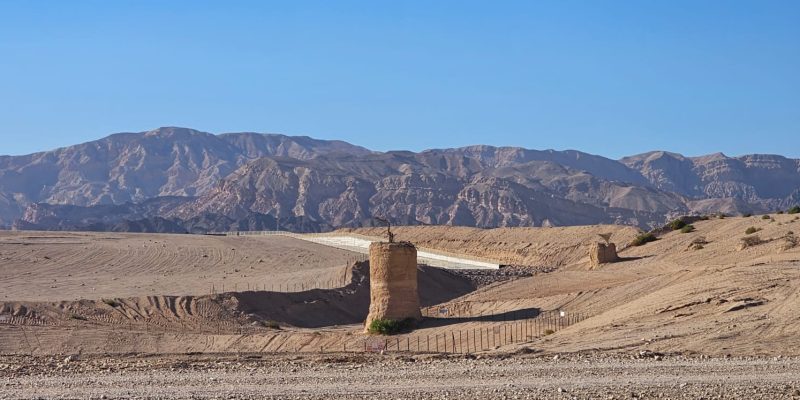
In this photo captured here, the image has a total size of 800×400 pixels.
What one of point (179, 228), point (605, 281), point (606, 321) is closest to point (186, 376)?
point (606, 321)

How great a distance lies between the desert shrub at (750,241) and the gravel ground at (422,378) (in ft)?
94.5

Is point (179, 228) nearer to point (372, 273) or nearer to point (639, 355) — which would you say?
point (372, 273)

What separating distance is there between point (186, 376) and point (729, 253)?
3236cm

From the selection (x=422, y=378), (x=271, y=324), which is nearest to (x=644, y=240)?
(x=271, y=324)

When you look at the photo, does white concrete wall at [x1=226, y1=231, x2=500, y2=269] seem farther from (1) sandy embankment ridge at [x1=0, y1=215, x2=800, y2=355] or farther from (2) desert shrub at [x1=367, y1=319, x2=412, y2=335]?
(2) desert shrub at [x1=367, y1=319, x2=412, y2=335]

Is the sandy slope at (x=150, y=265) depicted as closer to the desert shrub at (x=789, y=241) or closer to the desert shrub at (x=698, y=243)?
the desert shrub at (x=698, y=243)

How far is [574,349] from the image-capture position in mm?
21000

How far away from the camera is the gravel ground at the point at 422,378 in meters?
15.2

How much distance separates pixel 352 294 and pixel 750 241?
15.9 metres

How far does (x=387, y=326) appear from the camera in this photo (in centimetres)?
2898

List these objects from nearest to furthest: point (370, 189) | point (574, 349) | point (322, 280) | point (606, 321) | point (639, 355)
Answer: point (639, 355) → point (574, 349) → point (606, 321) → point (322, 280) → point (370, 189)

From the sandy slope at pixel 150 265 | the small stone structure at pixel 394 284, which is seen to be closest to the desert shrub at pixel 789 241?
the small stone structure at pixel 394 284

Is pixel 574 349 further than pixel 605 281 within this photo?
No

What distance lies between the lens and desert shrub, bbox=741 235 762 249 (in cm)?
4581
